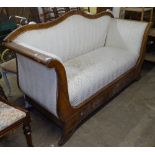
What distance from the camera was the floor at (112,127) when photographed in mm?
1636

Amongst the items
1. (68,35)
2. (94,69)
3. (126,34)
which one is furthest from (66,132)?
(126,34)

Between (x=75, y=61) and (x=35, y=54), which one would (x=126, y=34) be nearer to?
(x=75, y=61)

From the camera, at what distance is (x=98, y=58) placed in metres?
2.19

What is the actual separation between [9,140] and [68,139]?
49 centimetres

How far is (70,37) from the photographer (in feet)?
7.05

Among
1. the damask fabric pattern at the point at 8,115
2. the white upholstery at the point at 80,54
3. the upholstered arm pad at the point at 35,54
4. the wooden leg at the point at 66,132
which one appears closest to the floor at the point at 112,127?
the wooden leg at the point at 66,132

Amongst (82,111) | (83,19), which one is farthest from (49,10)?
(82,111)

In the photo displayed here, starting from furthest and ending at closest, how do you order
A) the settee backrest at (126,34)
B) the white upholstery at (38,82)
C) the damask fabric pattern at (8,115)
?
the settee backrest at (126,34), the white upholstery at (38,82), the damask fabric pattern at (8,115)

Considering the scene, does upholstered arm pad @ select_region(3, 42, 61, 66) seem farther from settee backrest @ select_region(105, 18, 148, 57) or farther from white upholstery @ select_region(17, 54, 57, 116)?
settee backrest @ select_region(105, 18, 148, 57)

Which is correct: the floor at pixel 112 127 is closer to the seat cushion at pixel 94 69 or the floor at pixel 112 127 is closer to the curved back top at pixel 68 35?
the seat cushion at pixel 94 69

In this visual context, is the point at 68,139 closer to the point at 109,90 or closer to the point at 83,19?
the point at 109,90

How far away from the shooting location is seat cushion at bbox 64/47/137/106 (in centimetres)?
166

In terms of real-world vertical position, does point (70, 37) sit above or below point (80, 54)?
above

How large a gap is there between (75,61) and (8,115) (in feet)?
3.32
